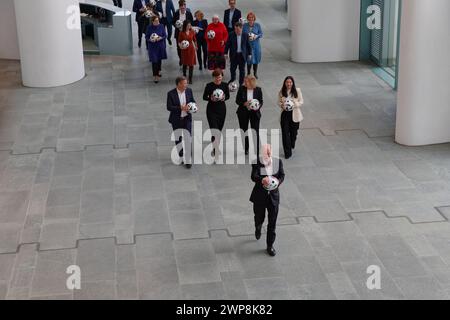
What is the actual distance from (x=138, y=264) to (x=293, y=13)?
11.9 m

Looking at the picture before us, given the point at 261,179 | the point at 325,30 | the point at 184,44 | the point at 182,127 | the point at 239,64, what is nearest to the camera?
the point at 261,179

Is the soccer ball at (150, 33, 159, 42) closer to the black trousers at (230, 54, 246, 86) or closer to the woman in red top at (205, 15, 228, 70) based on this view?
the woman in red top at (205, 15, 228, 70)

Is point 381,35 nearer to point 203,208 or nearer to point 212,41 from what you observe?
point 212,41

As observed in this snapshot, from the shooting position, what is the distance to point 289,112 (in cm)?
1398

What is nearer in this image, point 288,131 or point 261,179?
point 261,179

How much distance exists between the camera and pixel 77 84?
19.4 metres

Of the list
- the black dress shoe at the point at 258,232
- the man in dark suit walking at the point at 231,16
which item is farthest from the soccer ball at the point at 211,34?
the black dress shoe at the point at 258,232

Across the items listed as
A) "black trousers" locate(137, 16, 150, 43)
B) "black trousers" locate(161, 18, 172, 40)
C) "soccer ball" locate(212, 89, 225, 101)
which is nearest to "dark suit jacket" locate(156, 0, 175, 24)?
"black trousers" locate(161, 18, 172, 40)

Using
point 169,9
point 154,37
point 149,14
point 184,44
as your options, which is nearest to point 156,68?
point 154,37

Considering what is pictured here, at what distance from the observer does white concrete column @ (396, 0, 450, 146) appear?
46.8 feet

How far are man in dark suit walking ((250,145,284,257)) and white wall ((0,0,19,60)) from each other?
1301cm

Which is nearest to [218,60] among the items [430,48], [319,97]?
[319,97]

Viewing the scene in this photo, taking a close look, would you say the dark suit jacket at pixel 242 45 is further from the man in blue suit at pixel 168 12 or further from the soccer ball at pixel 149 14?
the man in blue suit at pixel 168 12

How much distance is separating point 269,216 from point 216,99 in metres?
3.63
